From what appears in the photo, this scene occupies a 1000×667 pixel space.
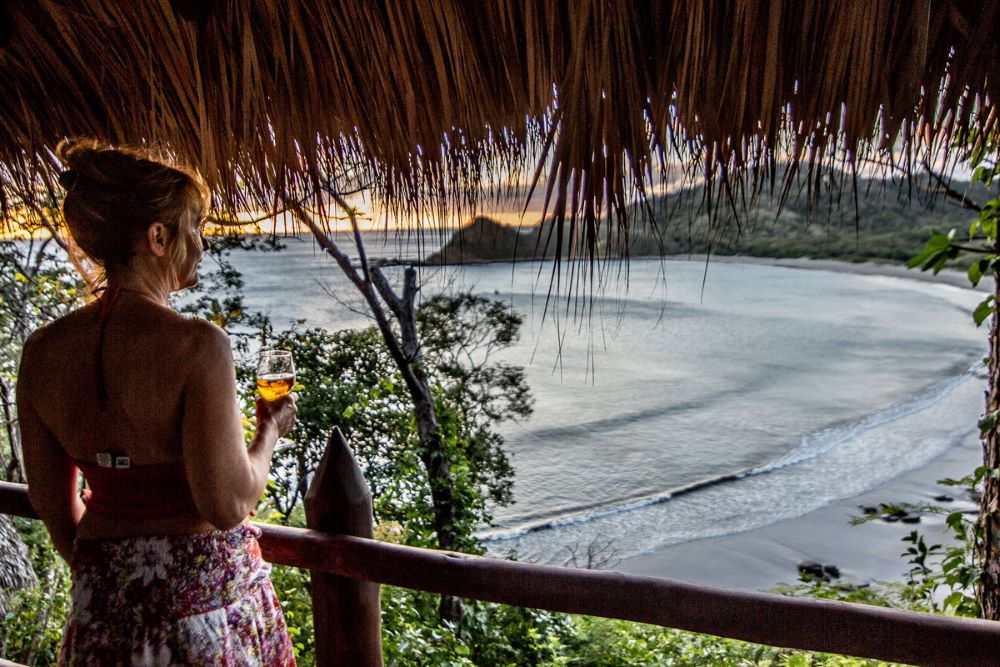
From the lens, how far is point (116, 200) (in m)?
1.10

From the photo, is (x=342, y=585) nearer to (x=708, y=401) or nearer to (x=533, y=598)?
(x=533, y=598)

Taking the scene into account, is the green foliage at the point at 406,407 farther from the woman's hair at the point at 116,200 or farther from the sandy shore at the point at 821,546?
the woman's hair at the point at 116,200

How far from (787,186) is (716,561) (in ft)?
34.0

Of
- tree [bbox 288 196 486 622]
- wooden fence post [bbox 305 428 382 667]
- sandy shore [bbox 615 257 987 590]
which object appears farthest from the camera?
sandy shore [bbox 615 257 987 590]

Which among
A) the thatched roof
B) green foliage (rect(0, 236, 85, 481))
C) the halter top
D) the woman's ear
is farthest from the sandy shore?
the woman's ear

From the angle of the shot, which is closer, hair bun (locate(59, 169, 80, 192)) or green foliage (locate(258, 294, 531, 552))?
hair bun (locate(59, 169, 80, 192))

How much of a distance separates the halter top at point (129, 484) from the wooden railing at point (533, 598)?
1.31ft

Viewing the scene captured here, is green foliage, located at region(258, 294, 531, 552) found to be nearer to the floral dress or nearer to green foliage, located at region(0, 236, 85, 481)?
green foliage, located at region(0, 236, 85, 481)

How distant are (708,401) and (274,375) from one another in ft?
60.5

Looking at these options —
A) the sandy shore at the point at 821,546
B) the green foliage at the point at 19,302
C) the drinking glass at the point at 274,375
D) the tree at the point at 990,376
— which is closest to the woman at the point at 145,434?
the drinking glass at the point at 274,375

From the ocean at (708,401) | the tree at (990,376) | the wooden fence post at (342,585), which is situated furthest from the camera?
the ocean at (708,401)

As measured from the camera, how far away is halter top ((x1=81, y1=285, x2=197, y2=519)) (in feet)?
3.65

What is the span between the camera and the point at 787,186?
1.24 m

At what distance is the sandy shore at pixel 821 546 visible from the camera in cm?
999
